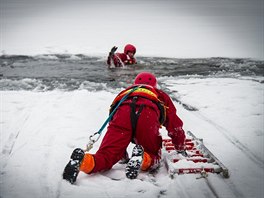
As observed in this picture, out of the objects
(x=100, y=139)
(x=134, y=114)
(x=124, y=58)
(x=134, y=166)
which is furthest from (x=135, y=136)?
(x=124, y=58)

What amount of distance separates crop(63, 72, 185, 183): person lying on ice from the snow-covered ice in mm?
151

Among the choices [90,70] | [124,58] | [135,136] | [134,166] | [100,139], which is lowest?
[100,139]

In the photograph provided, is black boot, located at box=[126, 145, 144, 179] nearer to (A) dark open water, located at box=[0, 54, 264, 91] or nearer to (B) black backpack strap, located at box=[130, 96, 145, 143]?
(B) black backpack strap, located at box=[130, 96, 145, 143]

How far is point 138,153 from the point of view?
312 centimetres

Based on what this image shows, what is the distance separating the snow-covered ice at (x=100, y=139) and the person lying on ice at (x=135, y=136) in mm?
151

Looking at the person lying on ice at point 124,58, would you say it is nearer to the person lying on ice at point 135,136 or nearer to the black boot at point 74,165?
the person lying on ice at point 135,136

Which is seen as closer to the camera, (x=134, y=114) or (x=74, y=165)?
(x=74, y=165)

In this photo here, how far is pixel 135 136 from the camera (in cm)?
340

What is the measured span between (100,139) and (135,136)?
1255 mm

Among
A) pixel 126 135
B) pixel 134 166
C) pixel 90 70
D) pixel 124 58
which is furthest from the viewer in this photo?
pixel 124 58

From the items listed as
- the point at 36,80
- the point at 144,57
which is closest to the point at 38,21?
the point at 144,57

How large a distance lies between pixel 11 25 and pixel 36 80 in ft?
52.5

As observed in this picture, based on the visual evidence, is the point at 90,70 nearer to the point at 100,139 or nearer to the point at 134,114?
the point at 100,139

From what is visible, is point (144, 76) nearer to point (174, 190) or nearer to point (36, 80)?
point (174, 190)
